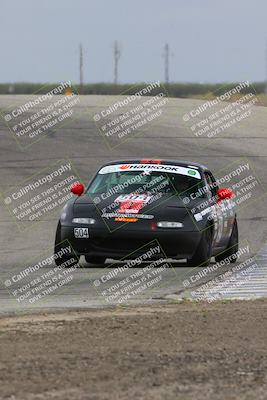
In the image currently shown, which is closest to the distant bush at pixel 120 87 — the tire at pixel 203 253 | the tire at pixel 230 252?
the tire at pixel 230 252

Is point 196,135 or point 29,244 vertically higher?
point 29,244

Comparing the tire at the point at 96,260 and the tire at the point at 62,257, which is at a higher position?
the tire at the point at 62,257

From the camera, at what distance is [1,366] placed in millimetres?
7223

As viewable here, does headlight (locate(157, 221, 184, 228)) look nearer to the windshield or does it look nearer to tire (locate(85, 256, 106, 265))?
the windshield

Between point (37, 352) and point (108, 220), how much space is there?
6.93m

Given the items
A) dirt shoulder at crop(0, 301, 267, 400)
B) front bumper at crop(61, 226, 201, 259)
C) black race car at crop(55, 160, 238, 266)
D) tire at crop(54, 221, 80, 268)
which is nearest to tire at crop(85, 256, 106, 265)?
black race car at crop(55, 160, 238, 266)

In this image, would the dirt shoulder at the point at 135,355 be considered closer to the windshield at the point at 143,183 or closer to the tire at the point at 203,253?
the tire at the point at 203,253

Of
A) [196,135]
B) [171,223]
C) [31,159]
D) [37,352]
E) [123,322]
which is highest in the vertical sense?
[37,352]

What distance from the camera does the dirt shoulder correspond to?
6520 mm

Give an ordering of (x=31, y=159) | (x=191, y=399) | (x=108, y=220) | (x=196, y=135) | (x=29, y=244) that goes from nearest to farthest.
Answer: (x=191, y=399) → (x=108, y=220) → (x=29, y=244) → (x=31, y=159) → (x=196, y=135)

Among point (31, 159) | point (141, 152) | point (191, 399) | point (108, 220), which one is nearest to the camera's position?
point (191, 399)

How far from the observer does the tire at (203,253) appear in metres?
14.8

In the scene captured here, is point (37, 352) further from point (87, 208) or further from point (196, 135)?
point (196, 135)

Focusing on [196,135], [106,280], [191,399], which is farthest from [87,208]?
[196,135]
